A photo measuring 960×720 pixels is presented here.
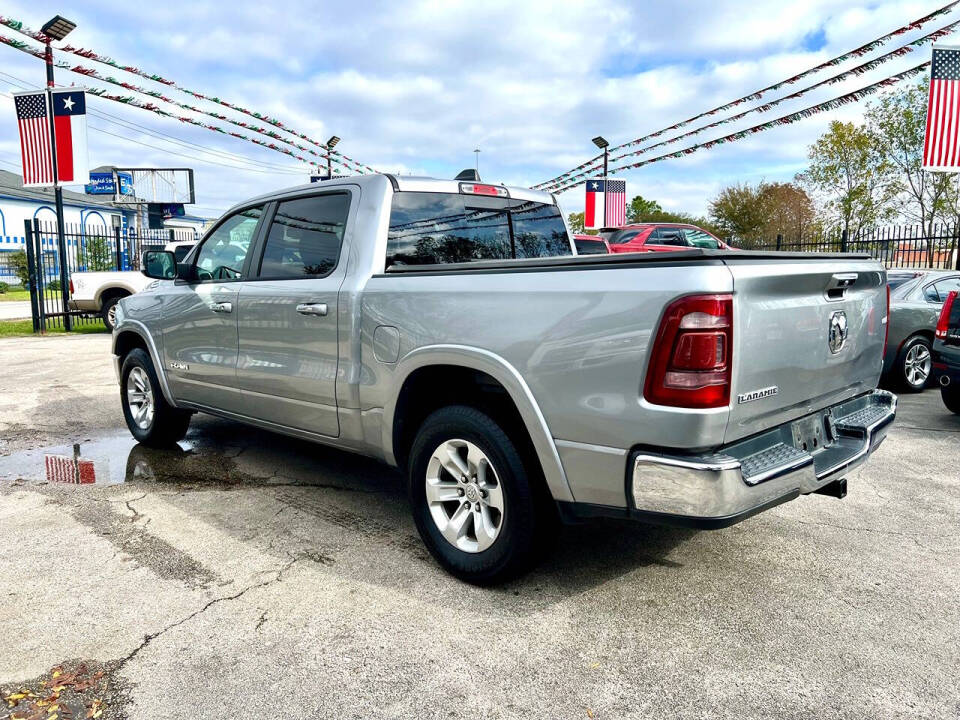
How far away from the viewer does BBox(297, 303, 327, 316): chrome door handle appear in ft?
12.7

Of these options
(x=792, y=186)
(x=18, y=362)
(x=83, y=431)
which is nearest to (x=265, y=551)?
(x=83, y=431)

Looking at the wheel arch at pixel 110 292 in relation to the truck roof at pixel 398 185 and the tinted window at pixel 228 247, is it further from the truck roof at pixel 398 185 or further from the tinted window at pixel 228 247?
the truck roof at pixel 398 185

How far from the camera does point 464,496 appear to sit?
3299 mm

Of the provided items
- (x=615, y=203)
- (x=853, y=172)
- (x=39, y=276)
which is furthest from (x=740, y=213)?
(x=39, y=276)

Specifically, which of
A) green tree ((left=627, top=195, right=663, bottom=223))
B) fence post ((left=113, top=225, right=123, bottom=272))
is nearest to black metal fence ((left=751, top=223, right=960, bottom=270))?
fence post ((left=113, top=225, right=123, bottom=272))

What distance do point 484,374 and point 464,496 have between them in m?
0.58

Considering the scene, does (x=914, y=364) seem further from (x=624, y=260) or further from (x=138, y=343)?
(x=138, y=343)

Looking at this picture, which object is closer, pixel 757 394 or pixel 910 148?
pixel 757 394

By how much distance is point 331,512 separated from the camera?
4.26 metres

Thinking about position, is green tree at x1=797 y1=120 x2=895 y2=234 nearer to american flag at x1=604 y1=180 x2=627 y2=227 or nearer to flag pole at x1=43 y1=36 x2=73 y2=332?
american flag at x1=604 y1=180 x2=627 y2=227

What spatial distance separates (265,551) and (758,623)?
238 cm

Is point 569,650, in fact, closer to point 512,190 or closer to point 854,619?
point 854,619

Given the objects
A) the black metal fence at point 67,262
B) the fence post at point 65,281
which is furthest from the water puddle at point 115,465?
the fence post at point 65,281

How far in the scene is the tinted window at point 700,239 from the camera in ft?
53.3
